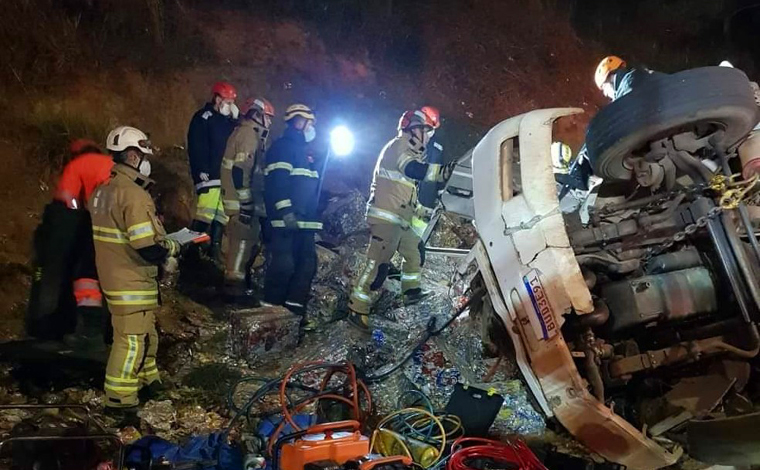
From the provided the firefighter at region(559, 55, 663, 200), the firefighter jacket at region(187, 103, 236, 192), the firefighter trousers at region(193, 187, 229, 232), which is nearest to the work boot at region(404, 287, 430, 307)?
the firefighter at region(559, 55, 663, 200)

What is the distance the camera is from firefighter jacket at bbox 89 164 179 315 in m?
4.16

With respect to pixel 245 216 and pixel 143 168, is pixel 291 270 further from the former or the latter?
pixel 143 168

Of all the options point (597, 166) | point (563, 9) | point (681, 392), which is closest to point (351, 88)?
point (563, 9)

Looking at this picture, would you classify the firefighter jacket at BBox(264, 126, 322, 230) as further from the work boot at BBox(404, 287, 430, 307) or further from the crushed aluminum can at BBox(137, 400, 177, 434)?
the crushed aluminum can at BBox(137, 400, 177, 434)

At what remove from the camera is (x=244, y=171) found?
603cm

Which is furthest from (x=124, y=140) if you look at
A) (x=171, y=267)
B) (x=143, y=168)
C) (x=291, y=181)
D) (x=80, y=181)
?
(x=171, y=267)

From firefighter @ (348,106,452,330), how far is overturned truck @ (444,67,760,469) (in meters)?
2.23

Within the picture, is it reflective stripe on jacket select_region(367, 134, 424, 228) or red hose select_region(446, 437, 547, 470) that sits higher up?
reflective stripe on jacket select_region(367, 134, 424, 228)

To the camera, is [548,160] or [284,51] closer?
[548,160]

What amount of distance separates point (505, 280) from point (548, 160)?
716mm

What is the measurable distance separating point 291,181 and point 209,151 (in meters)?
1.24

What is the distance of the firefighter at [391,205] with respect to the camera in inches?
229

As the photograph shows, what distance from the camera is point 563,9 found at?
44.2 ft

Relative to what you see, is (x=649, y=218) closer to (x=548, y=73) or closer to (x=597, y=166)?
(x=597, y=166)
